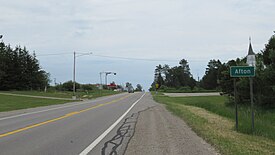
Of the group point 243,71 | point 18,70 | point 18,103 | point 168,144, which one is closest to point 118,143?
point 168,144

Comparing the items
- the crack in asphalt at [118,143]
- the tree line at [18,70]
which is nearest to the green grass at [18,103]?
the crack in asphalt at [118,143]

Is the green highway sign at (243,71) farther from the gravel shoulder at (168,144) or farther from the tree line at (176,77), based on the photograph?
the tree line at (176,77)

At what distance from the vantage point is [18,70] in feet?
265

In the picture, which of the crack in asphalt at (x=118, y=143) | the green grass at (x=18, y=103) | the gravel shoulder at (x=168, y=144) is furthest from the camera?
the green grass at (x=18, y=103)

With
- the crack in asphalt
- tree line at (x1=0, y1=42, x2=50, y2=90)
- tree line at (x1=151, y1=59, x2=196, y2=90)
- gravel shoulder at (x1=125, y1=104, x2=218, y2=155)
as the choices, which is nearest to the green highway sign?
gravel shoulder at (x1=125, y1=104, x2=218, y2=155)

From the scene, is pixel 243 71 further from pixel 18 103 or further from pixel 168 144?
pixel 18 103

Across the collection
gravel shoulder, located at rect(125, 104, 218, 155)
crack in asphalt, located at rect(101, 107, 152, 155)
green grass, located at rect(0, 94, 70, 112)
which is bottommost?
crack in asphalt, located at rect(101, 107, 152, 155)

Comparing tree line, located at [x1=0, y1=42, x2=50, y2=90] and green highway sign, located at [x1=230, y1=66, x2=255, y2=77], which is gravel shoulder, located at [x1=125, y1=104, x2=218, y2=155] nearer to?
green highway sign, located at [x1=230, y1=66, x2=255, y2=77]

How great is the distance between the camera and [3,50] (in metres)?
82.7

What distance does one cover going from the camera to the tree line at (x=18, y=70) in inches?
3086

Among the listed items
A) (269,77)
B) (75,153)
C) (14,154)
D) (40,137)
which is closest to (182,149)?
(75,153)

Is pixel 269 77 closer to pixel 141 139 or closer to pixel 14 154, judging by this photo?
pixel 141 139

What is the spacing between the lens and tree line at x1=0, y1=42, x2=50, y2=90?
78375 mm

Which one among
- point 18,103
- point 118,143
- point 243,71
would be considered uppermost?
point 243,71
